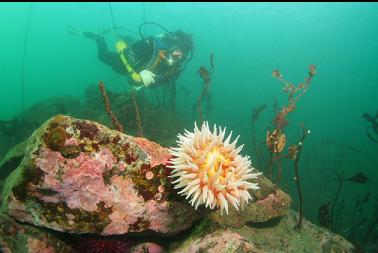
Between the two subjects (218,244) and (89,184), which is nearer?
(89,184)

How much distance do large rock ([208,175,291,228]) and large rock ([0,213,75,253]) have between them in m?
1.94

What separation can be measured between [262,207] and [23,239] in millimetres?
2974

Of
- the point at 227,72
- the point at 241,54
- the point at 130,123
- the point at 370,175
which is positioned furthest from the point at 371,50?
the point at 130,123

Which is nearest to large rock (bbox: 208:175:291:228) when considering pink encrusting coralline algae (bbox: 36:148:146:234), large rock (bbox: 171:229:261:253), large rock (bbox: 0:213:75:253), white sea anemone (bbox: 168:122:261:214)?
large rock (bbox: 171:229:261:253)

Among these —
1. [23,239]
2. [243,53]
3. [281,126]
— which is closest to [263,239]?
[281,126]

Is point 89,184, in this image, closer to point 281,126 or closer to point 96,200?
point 96,200

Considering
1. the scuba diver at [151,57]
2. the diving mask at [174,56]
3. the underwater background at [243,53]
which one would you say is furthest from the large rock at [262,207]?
the underwater background at [243,53]

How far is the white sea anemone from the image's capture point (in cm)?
285

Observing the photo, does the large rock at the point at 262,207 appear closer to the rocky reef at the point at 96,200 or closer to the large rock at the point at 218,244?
the rocky reef at the point at 96,200

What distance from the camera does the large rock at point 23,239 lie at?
9.50 feet

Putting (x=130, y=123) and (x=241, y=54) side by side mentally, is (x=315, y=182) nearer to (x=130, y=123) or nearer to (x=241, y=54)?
(x=130, y=123)

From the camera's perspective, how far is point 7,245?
113 inches

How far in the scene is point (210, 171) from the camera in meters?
2.93

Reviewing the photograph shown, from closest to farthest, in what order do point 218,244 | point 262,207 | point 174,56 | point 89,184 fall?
point 89,184, point 218,244, point 262,207, point 174,56
